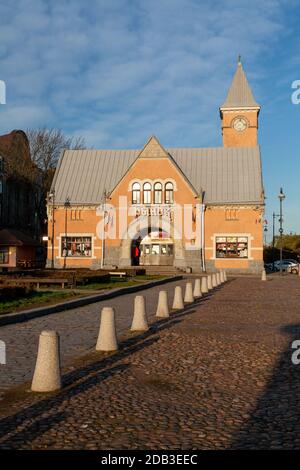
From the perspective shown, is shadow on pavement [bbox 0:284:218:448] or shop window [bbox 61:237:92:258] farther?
shop window [bbox 61:237:92:258]

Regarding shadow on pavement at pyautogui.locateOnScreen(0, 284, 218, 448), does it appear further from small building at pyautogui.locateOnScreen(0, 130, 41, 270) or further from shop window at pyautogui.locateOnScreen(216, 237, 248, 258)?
shop window at pyautogui.locateOnScreen(216, 237, 248, 258)

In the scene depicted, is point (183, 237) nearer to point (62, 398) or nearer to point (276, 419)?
point (62, 398)

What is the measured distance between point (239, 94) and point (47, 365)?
61317 millimetres

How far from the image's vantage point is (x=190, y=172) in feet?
171

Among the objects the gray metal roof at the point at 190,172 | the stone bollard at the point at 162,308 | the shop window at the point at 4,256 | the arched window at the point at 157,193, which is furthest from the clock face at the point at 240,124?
the stone bollard at the point at 162,308

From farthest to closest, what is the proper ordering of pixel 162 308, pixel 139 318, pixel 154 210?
pixel 154 210 → pixel 162 308 → pixel 139 318

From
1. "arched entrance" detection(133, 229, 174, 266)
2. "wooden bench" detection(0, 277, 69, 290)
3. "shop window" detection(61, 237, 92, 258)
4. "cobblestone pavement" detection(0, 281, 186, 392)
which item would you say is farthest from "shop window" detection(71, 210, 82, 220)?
"cobblestone pavement" detection(0, 281, 186, 392)

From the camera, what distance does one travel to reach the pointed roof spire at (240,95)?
62.3 metres

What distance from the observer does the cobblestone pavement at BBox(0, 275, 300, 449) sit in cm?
513

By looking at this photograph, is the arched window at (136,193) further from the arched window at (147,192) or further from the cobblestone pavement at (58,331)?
the cobblestone pavement at (58,331)

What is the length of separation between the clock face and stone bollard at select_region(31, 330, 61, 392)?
58.3 metres

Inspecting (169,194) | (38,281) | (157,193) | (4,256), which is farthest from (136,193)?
(38,281)

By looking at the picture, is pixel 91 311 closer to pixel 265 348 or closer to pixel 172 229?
pixel 265 348

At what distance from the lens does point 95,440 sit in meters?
5.06
